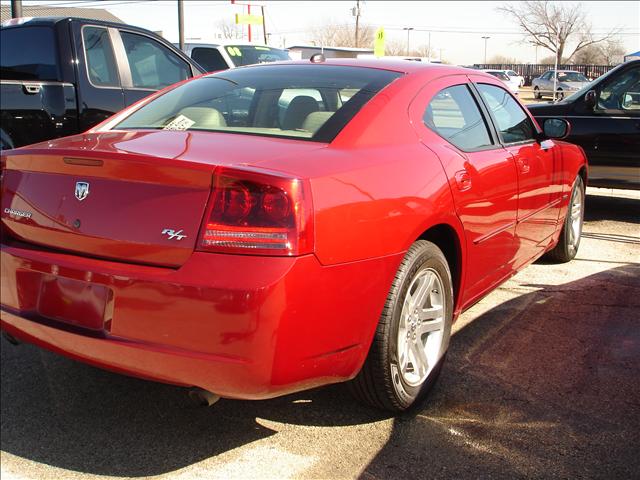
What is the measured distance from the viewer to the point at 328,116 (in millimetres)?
3080

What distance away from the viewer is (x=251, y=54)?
12.2 metres

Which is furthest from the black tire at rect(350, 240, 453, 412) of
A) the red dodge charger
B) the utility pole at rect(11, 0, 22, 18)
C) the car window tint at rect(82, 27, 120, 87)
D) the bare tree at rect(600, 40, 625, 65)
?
the bare tree at rect(600, 40, 625, 65)

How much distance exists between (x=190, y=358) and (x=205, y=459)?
61 centimetres

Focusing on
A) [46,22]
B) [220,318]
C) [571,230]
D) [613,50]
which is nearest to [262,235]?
[220,318]

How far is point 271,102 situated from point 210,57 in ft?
29.4

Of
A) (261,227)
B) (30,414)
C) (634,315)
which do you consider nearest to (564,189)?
(634,315)

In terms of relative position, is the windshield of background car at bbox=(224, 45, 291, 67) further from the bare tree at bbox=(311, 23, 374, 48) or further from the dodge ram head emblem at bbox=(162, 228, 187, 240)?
the bare tree at bbox=(311, 23, 374, 48)

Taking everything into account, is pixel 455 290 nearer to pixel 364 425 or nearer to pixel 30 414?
pixel 364 425

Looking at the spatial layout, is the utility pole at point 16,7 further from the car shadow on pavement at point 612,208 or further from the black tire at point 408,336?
the black tire at point 408,336

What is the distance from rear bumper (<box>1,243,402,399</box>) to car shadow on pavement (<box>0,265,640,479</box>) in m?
0.47

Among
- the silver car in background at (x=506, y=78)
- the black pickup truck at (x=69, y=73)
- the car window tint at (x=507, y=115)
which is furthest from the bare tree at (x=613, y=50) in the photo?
the car window tint at (x=507, y=115)

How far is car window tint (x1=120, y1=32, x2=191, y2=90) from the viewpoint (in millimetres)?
6672

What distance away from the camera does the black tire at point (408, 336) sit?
2818 mm

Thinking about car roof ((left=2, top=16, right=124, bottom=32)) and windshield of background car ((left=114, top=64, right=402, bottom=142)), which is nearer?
windshield of background car ((left=114, top=64, right=402, bottom=142))
